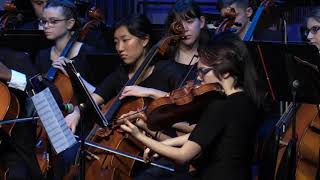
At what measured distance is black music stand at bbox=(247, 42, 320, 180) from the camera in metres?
2.99

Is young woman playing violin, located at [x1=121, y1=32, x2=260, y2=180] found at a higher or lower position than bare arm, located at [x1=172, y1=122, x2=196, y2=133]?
higher

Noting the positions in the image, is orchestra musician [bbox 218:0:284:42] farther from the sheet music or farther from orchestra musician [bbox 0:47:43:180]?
the sheet music

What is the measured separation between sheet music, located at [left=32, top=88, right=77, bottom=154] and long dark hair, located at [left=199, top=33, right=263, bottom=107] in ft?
2.15

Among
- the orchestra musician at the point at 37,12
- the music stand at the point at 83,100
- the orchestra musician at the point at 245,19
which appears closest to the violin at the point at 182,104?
the music stand at the point at 83,100

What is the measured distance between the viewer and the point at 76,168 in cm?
Result: 326

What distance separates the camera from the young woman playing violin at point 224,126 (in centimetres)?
256

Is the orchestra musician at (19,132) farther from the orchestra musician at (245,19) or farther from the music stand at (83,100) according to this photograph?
the orchestra musician at (245,19)

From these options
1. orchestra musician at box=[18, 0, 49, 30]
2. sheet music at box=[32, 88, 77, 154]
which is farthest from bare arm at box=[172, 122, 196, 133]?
orchestra musician at box=[18, 0, 49, 30]

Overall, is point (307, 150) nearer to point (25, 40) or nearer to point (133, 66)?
point (133, 66)

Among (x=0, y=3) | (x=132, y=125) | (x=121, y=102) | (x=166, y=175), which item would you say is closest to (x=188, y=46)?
(x=121, y=102)

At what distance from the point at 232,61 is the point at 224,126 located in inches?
11.3

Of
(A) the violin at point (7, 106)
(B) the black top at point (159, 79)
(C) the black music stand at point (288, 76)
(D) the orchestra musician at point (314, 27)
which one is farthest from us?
(D) the orchestra musician at point (314, 27)

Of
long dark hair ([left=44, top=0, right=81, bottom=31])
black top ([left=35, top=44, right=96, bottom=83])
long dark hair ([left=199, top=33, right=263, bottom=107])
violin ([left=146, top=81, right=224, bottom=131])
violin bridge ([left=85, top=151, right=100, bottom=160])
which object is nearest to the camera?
violin ([left=146, top=81, right=224, bottom=131])

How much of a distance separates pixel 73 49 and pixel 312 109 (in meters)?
1.59
